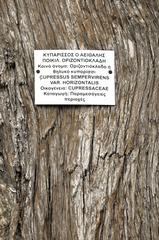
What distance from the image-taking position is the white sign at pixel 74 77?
2941 mm

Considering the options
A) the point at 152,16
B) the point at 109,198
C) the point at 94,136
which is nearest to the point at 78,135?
the point at 94,136

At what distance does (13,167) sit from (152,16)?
0.92m

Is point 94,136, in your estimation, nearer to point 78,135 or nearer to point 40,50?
point 78,135

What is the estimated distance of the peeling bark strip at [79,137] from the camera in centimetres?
288

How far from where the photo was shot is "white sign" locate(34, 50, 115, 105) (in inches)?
116

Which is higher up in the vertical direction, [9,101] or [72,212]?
[9,101]

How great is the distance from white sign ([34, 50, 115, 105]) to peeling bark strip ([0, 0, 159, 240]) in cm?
3

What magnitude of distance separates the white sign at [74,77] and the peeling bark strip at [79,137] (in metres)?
0.03

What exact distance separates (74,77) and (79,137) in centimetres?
26

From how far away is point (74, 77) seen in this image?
2.96m

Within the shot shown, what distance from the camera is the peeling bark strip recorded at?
2.88 meters

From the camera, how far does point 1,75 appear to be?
2.92 m

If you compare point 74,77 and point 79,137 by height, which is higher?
point 74,77

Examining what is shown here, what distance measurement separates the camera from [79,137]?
2941mm
